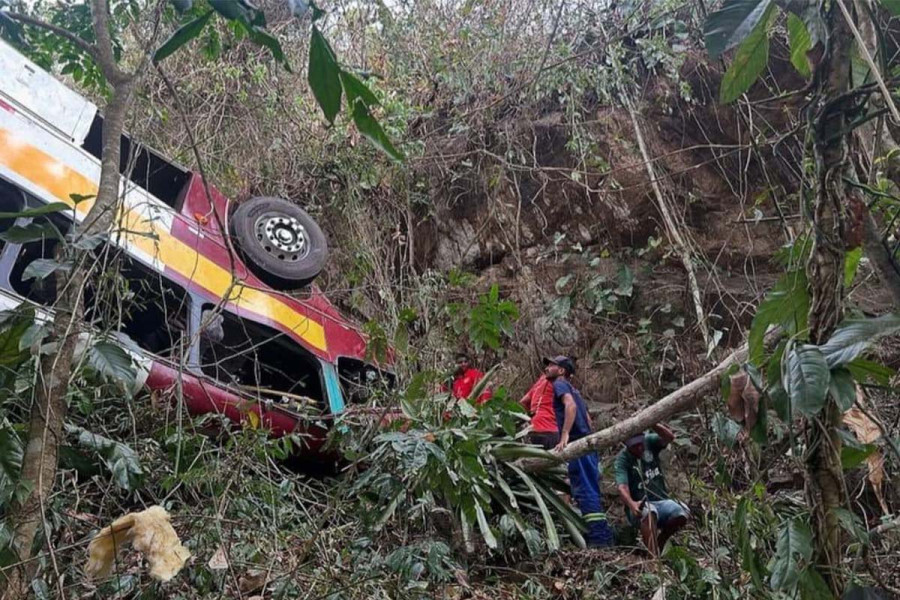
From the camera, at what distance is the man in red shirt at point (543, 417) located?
4.93m

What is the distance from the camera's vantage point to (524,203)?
7.63 m

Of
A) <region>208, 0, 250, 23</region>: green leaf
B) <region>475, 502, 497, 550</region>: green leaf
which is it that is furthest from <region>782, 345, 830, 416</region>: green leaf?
<region>475, 502, 497, 550</region>: green leaf

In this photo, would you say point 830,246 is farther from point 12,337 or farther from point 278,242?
point 278,242

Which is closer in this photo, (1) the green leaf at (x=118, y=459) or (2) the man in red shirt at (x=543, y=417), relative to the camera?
(1) the green leaf at (x=118, y=459)

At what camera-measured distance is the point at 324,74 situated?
54.5 inches

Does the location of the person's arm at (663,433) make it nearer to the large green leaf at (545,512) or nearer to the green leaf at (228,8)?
the large green leaf at (545,512)

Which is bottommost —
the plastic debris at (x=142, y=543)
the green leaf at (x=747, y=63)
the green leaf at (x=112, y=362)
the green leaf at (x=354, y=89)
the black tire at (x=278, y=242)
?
the black tire at (x=278, y=242)

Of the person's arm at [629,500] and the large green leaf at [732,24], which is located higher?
the large green leaf at [732,24]

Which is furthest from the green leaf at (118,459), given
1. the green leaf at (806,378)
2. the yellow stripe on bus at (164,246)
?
the green leaf at (806,378)

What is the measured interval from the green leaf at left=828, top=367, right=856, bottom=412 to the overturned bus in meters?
2.40

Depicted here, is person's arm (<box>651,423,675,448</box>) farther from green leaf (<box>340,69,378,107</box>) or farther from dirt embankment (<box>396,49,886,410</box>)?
green leaf (<box>340,69,378,107</box>)

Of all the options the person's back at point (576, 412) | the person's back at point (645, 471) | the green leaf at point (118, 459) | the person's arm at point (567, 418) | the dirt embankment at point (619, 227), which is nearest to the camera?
the green leaf at point (118, 459)

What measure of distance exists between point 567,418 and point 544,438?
39 cm

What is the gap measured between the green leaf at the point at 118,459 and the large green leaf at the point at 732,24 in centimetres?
204
